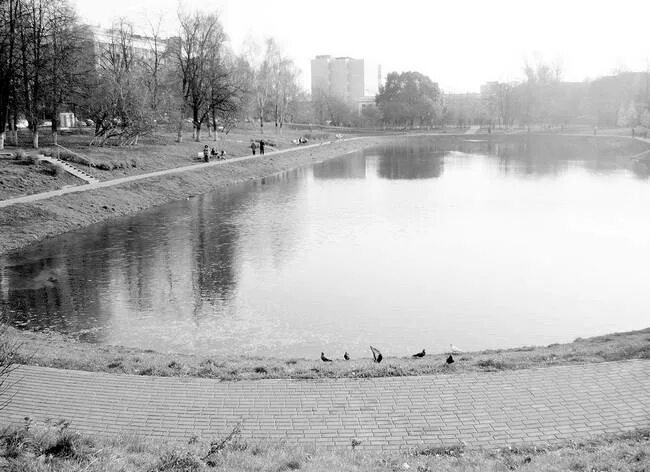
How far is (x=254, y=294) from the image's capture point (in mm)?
17812

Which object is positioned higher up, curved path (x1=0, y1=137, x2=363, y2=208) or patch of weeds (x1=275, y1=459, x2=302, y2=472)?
curved path (x1=0, y1=137, x2=363, y2=208)

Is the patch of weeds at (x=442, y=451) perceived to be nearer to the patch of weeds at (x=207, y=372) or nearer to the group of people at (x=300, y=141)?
the patch of weeds at (x=207, y=372)

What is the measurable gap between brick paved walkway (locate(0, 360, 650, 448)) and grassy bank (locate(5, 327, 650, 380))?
0.31 meters

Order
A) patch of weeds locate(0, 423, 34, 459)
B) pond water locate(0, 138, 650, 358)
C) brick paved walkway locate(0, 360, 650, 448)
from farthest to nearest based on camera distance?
pond water locate(0, 138, 650, 358)
brick paved walkway locate(0, 360, 650, 448)
patch of weeds locate(0, 423, 34, 459)

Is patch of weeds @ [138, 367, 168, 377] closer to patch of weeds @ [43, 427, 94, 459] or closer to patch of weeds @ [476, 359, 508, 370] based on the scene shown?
patch of weeds @ [43, 427, 94, 459]

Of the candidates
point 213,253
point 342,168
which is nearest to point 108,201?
point 213,253

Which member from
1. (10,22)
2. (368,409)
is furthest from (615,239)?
(10,22)

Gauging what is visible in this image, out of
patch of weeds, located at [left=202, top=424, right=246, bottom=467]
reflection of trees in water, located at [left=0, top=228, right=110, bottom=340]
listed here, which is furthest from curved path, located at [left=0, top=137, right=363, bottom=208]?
patch of weeds, located at [left=202, top=424, right=246, bottom=467]

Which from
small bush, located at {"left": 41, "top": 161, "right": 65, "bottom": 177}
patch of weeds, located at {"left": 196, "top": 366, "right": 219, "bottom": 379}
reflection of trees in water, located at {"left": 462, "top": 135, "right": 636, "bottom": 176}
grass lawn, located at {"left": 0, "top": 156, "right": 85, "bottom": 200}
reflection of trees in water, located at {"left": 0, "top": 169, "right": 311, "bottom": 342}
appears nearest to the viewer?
patch of weeds, located at {"left": 196, "top": 366, "right": 219, "bottom": 379}

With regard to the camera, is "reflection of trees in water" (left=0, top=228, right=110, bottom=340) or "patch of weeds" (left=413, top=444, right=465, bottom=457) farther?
"reflection of trees in water" (left=0, top=228, right=110, bottom=340)

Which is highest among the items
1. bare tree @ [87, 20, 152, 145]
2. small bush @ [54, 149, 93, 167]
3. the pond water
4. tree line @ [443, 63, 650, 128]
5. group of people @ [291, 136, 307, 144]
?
tree line @ [443, 63, 650, 128]

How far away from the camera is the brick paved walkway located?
28.2 ft

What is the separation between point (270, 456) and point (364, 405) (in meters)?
2.13

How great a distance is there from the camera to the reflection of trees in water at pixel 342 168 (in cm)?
5041
